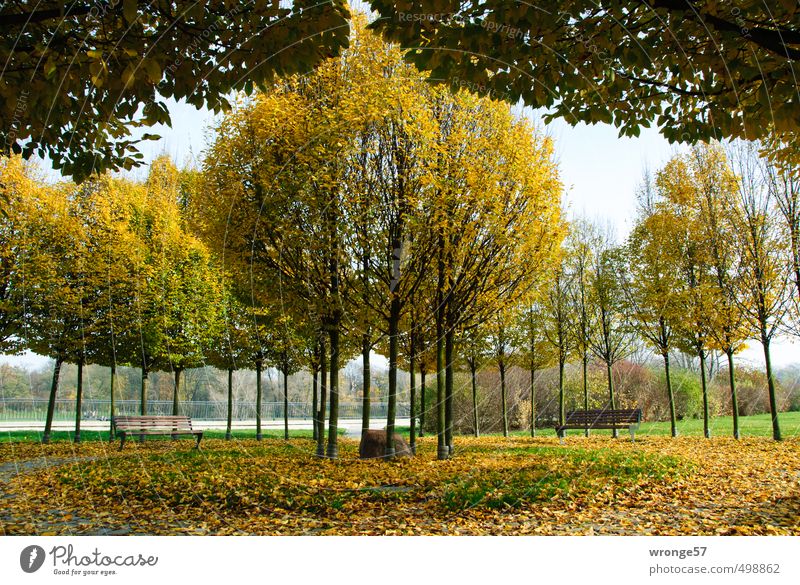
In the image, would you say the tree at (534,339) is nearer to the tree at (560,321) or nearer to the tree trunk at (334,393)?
the tree at (560,321)

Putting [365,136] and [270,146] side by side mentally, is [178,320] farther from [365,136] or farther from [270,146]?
[365,136]

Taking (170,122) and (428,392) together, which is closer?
(170,122)

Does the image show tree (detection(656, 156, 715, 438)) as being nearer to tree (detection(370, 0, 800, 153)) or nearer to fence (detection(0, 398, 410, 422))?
tree (detection(370, 0, 800, 153))

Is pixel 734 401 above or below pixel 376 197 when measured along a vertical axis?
below

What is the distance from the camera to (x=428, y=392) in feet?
66.6

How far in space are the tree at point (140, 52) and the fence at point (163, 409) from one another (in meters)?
4.39

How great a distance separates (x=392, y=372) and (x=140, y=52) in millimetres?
6438

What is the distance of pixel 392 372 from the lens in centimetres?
980

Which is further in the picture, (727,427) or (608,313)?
(608,313)

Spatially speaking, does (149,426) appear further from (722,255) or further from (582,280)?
(722,255)

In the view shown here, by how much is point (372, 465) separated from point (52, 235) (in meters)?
7.58

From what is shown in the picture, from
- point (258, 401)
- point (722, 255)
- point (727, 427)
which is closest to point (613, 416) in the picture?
point (727, 427)

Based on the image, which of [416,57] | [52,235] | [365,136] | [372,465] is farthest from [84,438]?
[416,57]
